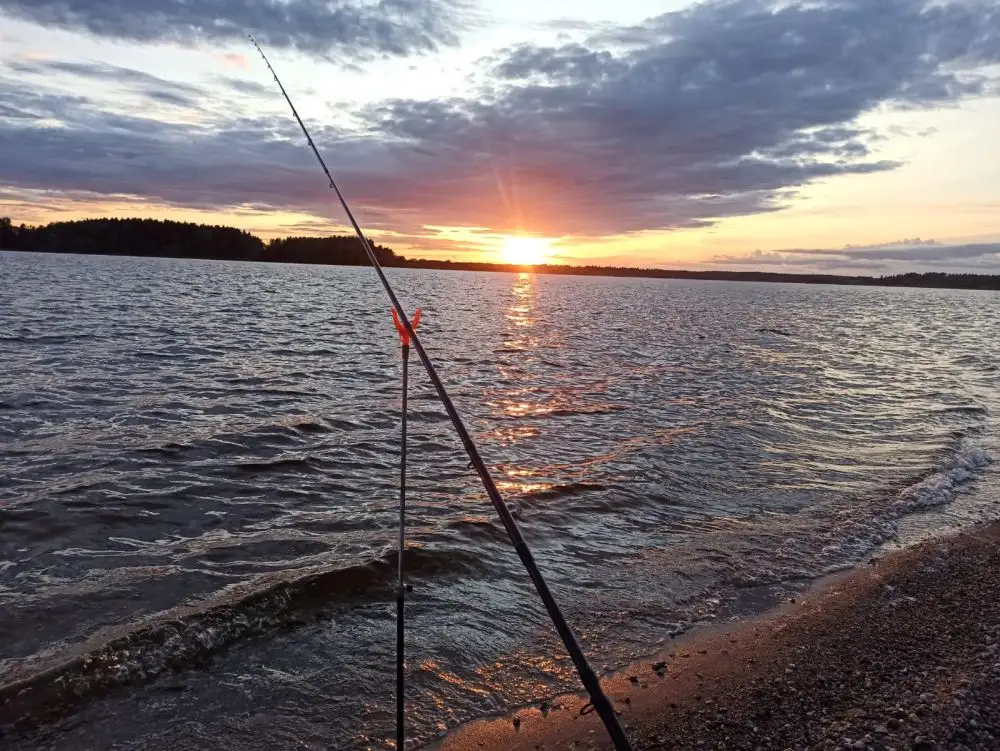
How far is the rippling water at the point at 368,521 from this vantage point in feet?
18.1

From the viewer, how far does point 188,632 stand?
6.15m

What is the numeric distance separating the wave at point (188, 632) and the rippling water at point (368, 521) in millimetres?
24

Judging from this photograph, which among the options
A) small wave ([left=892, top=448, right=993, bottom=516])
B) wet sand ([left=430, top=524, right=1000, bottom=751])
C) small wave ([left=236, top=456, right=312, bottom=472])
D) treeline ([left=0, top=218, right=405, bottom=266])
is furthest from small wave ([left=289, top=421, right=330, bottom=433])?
treeline ([left=0, top=218, right=405, bottom=266])

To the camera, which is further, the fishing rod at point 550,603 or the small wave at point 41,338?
the small wave at point 41,338

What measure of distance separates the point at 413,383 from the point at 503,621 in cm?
1415

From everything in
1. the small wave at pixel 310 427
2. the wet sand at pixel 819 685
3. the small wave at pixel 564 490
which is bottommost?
the small wave at pixel 564 490

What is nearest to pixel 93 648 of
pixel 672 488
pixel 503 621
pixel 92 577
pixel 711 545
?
pixel 92 577

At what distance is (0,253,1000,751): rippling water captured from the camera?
5.52 metres

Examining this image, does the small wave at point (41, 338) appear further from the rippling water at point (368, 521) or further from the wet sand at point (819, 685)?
the wet sand at point (819, 685)

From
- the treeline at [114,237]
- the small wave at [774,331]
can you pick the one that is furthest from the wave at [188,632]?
the treeline at [114,237]

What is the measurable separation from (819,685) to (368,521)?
5.80m

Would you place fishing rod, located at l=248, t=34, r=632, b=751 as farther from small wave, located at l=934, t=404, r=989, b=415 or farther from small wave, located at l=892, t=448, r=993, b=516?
small wave, located at l=934, t=404, r=989, b=415

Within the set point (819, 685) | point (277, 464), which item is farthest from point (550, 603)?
point (277, 464)

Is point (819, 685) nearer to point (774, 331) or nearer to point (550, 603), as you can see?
point (550, 603)
